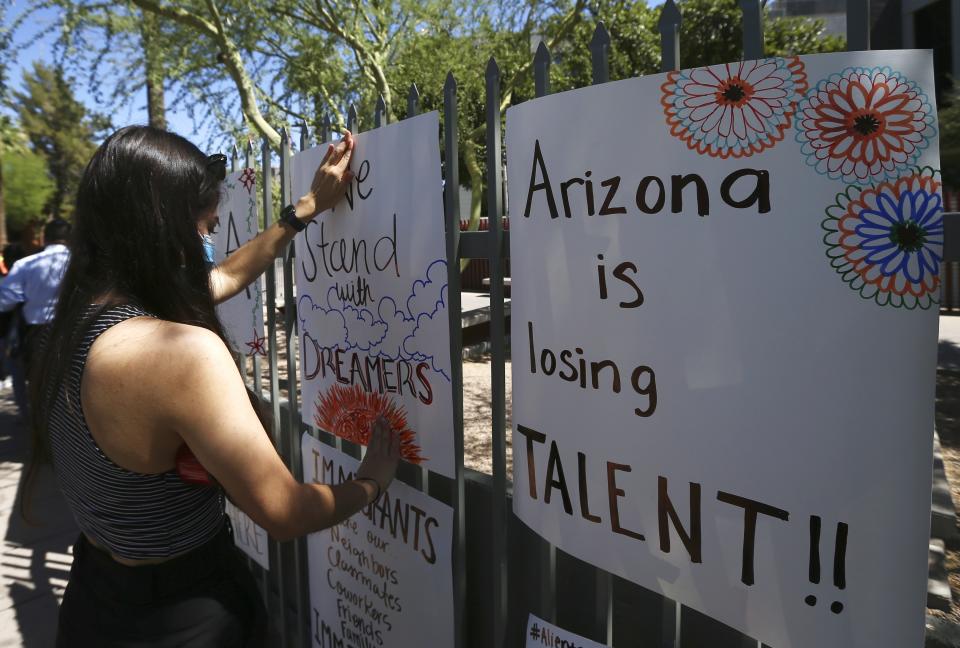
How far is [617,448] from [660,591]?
29 cm

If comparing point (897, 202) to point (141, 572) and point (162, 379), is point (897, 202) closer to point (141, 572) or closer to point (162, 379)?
point (162, 379)

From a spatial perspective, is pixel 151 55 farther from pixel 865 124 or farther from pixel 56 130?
pixel 56 130

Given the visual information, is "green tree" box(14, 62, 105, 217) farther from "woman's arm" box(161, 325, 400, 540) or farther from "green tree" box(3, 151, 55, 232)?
"woman's arm" box(161, 325, 400, 540)

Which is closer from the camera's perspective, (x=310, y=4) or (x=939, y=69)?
(x=310, y=4)

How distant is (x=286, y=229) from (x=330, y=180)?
0.22 m

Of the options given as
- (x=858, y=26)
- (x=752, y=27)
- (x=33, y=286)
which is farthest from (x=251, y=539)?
(x=33, y=286)

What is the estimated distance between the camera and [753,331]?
3.95 feet

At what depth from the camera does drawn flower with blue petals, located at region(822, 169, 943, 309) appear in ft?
3.55

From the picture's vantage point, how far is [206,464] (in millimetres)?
1362

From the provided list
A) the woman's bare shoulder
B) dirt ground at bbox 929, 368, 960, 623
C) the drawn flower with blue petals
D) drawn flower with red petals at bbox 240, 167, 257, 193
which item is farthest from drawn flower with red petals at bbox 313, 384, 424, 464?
dirt ground at bbox 929, 368, 960, 623

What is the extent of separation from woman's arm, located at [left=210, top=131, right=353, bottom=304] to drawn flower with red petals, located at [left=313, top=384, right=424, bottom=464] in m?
0.46

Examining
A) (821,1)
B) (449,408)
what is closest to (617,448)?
(449,408)

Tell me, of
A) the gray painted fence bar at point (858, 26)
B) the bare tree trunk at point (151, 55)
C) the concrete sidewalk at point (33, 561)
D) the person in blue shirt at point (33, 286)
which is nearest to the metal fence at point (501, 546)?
the gray painted fence bar at point (858, 26)

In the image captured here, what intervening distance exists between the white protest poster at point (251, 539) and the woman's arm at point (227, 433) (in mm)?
1584
